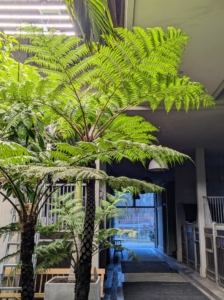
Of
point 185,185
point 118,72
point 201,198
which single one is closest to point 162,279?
point 201,198

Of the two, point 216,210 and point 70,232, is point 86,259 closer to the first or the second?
point 70,232

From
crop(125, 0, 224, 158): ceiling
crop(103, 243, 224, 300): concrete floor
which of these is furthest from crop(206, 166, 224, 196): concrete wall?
crop(125, 0, 224, 158): ceiling

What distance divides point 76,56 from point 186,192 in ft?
24.9

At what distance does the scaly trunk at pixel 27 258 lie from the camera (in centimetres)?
133

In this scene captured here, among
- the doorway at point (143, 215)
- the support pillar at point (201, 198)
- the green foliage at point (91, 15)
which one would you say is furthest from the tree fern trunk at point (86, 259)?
the doorway at point (143, 215)

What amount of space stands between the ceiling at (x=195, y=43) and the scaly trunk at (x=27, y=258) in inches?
79.1

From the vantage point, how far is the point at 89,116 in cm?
165

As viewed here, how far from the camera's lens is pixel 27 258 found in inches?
53.6

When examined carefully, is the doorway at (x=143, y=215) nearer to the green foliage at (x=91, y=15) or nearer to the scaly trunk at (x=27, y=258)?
the scaly trunk at (x=27, y=258)

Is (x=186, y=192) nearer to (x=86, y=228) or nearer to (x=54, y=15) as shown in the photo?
(x=54, y=15)

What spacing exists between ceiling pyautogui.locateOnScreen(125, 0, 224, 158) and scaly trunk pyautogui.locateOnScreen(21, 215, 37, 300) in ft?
6.60

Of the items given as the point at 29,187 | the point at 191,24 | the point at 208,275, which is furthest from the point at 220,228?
the point at 29,187

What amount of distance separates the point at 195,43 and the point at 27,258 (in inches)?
104

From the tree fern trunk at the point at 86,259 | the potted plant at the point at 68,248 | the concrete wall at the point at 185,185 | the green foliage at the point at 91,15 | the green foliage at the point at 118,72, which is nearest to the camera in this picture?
the green foliage at the point at 91,15
